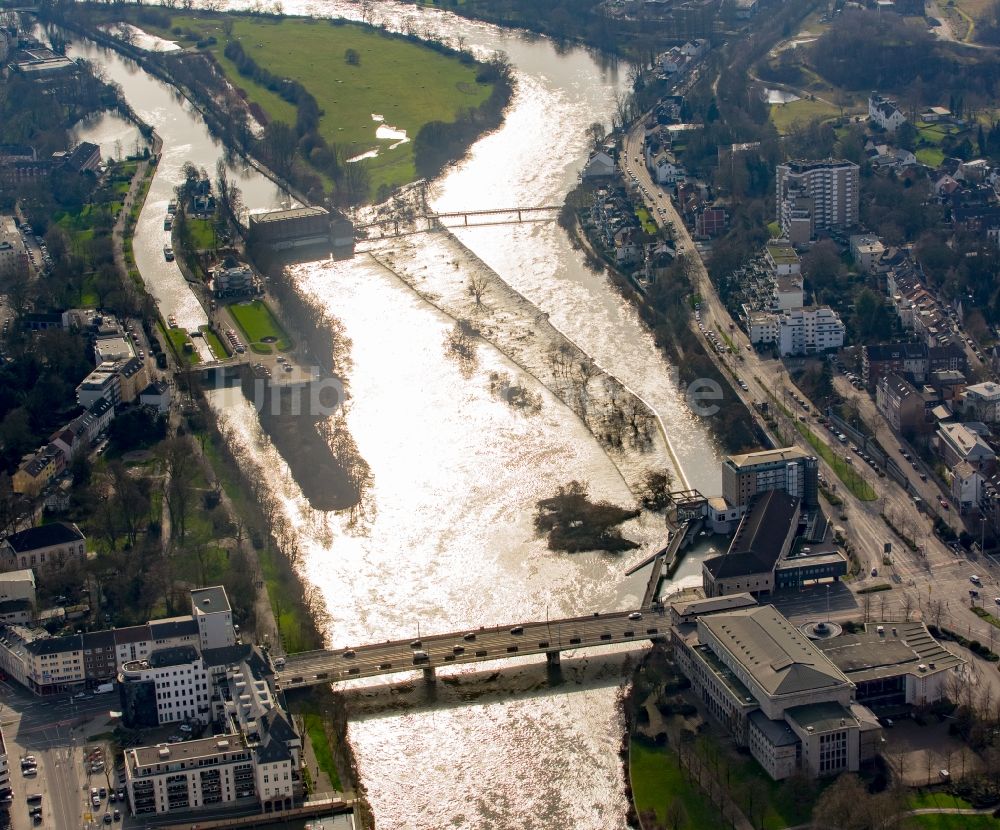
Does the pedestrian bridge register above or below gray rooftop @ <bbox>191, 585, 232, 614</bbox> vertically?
below

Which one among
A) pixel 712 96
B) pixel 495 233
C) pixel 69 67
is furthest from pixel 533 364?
pixel 69 67

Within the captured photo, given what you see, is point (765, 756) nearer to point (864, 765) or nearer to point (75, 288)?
point (864, 765)

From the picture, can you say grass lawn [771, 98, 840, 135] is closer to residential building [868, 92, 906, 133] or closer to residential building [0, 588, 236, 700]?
residential building [868, 92, 906, 133]

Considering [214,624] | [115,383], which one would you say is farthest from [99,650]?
[115,383]

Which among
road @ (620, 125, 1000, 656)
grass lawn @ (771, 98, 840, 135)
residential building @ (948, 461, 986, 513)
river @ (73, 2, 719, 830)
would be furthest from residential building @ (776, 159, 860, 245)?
residential building @ (948, 461, 986, 513)

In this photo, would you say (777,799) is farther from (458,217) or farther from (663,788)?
(458,217)
